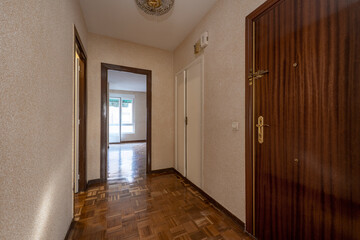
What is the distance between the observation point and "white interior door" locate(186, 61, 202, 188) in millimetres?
2385

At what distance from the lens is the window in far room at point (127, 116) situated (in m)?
7.32

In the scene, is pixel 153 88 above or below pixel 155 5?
below

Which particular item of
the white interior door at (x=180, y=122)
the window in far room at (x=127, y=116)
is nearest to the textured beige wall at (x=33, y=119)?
the white interior door at (x=180, y=122)

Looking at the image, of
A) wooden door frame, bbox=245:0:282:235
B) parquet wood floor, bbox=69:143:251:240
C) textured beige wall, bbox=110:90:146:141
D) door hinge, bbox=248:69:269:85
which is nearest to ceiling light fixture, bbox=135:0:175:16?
wooden door frame, bbox=245:0:282:235

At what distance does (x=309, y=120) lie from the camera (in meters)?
1.03

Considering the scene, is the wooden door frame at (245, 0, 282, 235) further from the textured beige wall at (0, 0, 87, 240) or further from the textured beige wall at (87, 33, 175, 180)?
the textured beige wall at (87, 33, 175, 180)

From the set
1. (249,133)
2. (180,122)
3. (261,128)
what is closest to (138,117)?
(180,122)

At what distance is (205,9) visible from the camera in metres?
2.06

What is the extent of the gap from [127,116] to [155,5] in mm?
6313

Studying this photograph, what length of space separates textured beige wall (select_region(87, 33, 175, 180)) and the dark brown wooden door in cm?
212

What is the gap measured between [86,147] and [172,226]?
1.94 m

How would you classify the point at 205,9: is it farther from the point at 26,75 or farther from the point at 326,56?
the point at 26,75

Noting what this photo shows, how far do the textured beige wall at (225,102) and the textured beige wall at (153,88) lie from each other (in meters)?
1.22

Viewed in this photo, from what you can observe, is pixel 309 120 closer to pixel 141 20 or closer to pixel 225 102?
pixel 225 102
